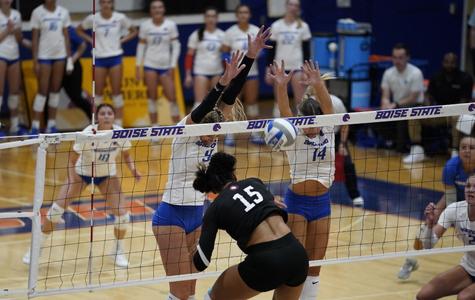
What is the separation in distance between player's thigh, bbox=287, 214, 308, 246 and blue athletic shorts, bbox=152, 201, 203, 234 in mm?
947

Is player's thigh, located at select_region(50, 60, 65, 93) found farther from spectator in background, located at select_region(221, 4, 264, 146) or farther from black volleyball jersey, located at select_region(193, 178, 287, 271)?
black volleyball jersey, located at select_region(193, 178, 287, 271)

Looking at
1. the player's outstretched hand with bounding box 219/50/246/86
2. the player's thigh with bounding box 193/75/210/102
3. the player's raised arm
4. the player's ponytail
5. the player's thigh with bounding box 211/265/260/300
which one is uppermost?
the player's outstretched hand with bounding box 219/50/246/86

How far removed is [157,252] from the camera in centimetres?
1250

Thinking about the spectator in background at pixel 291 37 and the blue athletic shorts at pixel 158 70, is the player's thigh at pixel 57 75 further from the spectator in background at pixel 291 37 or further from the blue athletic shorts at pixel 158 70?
the spectator in background at pixel 291 37

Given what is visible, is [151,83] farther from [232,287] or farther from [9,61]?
[232,287]

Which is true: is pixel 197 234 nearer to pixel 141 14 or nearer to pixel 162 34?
pixel 162 34

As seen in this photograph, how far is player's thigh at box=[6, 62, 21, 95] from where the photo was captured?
750 inches

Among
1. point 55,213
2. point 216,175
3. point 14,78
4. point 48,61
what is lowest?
point 55,213

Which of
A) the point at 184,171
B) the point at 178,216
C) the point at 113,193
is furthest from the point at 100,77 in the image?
the point at 178,216

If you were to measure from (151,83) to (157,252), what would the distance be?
764 centimetres

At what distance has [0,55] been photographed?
61.3 feet

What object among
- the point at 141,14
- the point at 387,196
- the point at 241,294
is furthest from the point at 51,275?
the point at 141,14

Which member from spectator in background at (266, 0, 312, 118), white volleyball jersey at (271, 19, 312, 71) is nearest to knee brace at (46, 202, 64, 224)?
spectator in background at (266, 0, 312, 118)

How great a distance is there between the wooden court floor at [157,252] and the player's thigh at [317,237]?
1.39 metres
